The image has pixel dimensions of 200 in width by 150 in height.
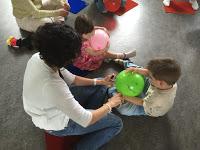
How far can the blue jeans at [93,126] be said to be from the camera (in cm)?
162

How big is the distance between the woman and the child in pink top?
399 mm

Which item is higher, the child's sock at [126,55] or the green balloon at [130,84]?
the green balloon at [130,84]

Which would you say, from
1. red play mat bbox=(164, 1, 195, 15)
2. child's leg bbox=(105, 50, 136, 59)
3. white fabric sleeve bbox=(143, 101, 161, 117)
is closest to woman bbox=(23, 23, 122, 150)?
white fabric sleeve bbox=(143, 101, 161, 117)

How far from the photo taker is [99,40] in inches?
85.0

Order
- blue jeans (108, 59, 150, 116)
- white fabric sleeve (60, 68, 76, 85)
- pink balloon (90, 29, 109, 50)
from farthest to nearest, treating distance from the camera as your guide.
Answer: pink balloon (90, 29, 109, 50) < blue jeans (108, 59, 150, 116) < white fabric sleeve (60, 68, 76, 85)

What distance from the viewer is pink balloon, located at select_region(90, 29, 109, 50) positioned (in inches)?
84.1

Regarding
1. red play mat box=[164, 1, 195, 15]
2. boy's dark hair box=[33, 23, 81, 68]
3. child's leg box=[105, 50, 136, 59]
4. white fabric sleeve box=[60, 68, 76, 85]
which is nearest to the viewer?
boy's dark hair box=[33, 23, 81, 68]

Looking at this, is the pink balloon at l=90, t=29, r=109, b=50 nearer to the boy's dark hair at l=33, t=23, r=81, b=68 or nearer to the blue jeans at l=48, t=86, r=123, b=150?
the blue jeans at l=48, t=86, r=123, b=150

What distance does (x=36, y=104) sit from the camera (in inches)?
57.7

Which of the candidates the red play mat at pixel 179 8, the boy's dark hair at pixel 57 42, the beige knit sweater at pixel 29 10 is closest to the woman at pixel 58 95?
the boy's dark hair at pixel 57 42

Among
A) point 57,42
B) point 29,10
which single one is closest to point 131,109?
point 57,42

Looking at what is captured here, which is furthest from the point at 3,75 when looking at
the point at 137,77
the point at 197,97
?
the point at 197,97

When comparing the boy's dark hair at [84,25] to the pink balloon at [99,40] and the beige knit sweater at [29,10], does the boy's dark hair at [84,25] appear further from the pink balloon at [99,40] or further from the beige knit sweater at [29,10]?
the beige knit sweater at [29,10]

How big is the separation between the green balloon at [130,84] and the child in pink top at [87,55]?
427mm
